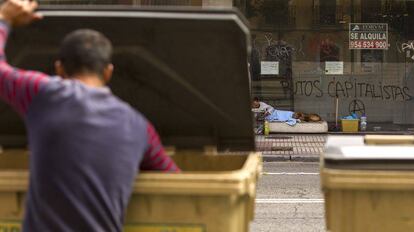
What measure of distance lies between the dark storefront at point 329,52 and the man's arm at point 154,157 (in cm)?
1412

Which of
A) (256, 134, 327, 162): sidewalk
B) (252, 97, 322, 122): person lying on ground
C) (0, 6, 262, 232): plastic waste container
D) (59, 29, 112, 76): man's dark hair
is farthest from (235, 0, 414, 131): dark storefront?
(59, 29, 112, 76): man's dark hair

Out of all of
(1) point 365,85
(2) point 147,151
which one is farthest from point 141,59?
(1) point 365,85

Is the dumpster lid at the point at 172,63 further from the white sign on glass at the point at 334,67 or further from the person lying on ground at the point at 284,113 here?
the white sign on glass at the point at 334,67

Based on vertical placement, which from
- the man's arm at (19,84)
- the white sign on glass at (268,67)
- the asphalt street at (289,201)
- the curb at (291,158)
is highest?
the man's arm at (19,84)

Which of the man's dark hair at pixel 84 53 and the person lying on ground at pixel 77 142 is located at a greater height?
the man's dark hair at pixel 84 53

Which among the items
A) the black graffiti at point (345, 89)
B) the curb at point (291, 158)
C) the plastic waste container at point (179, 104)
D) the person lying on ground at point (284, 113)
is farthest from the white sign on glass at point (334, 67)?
the plastic waste container at point (179, 104)

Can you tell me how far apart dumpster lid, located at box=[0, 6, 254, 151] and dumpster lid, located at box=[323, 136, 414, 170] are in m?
0.65

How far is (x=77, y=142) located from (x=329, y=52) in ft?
50.0

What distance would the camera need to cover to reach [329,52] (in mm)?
16766

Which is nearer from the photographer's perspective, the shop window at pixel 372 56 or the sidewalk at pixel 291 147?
the sidewalk at pixel 291 147

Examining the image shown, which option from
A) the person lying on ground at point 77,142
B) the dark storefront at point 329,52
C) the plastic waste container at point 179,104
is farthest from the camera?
the dark storefront at point 329,52

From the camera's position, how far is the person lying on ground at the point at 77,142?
86.0 inches

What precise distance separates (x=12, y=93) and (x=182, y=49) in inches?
37.4

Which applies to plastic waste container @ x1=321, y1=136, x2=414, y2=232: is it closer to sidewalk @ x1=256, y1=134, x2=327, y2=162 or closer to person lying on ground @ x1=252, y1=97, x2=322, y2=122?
sidewalk @ x1=256, y1=134, x2=327, y2=162
